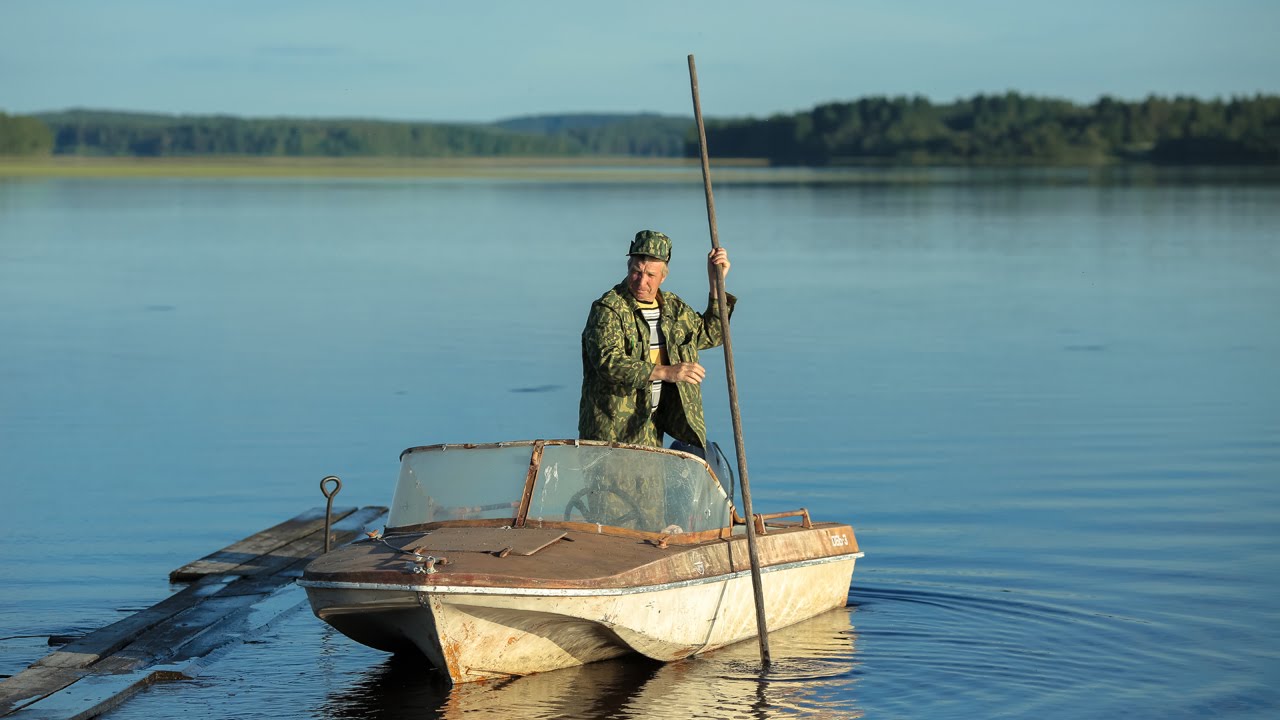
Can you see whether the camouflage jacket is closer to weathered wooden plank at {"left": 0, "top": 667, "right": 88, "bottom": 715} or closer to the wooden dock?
the wooden dock

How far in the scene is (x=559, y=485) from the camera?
971 centimetres

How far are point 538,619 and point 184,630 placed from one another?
8.28ft

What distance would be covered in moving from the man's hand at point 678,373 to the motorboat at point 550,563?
1.47ft

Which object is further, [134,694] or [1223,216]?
[1223,216]

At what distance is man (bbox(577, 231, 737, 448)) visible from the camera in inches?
392

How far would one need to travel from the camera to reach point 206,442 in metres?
18.2

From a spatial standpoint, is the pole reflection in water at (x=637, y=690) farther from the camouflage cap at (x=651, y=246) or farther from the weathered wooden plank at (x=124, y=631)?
the camouflage cap at (x=651, y=246)

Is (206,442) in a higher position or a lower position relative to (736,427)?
lower

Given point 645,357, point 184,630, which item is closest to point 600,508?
point 645,357

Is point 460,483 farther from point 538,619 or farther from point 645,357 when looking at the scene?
point 645,357

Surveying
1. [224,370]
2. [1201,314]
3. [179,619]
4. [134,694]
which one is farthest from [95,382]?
[1201,314]

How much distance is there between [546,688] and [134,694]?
2.16 m

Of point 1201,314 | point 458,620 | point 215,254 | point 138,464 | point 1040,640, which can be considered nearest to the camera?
point 458,620

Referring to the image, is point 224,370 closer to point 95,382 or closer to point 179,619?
Answer: point 95,382
